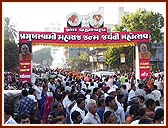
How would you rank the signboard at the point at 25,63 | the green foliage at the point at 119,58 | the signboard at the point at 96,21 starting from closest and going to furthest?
1. the signboard at the point at 25,63
2. the signboard at the point at 96,21
3. the green foliage at the point at 119,58

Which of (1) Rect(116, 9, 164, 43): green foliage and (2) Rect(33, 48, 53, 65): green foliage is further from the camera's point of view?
(2) Rect(33, 48, 53, 65): green foliage

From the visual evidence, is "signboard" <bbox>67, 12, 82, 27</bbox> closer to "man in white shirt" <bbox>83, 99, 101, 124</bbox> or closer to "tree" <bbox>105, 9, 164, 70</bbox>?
"man in white shirt" <bbox>83, 99, 101, 124</bbox>

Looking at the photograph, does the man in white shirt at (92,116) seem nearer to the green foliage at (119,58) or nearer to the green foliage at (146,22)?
the green foliage at (146,22)

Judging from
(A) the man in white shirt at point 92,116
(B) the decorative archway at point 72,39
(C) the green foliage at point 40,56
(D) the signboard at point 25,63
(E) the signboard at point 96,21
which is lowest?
(A) the man in white shirt at point 92,116

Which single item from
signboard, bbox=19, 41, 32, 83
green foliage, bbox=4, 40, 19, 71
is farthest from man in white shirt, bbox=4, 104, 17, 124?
green foliage, bbox=4, 40, 19, 71

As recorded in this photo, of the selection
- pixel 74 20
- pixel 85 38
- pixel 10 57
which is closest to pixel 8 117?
pixel 85 38

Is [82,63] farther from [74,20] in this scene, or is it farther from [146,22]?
[74,20]

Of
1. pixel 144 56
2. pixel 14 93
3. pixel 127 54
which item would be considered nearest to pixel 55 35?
pixel 144 56

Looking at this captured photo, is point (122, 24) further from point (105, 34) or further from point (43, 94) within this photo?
point (43, 94)

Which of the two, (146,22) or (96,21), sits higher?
(146,22)

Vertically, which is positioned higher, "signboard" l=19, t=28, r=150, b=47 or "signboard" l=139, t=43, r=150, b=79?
"signboard" l=19, t=28, r=150, b=47

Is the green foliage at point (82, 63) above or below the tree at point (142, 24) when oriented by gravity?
below

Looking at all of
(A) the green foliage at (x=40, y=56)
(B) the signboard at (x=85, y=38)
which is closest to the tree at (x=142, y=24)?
(B) the signboard at (x=85, y=38)

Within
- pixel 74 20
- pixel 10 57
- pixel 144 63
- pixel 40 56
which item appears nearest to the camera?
pixel 144 63
